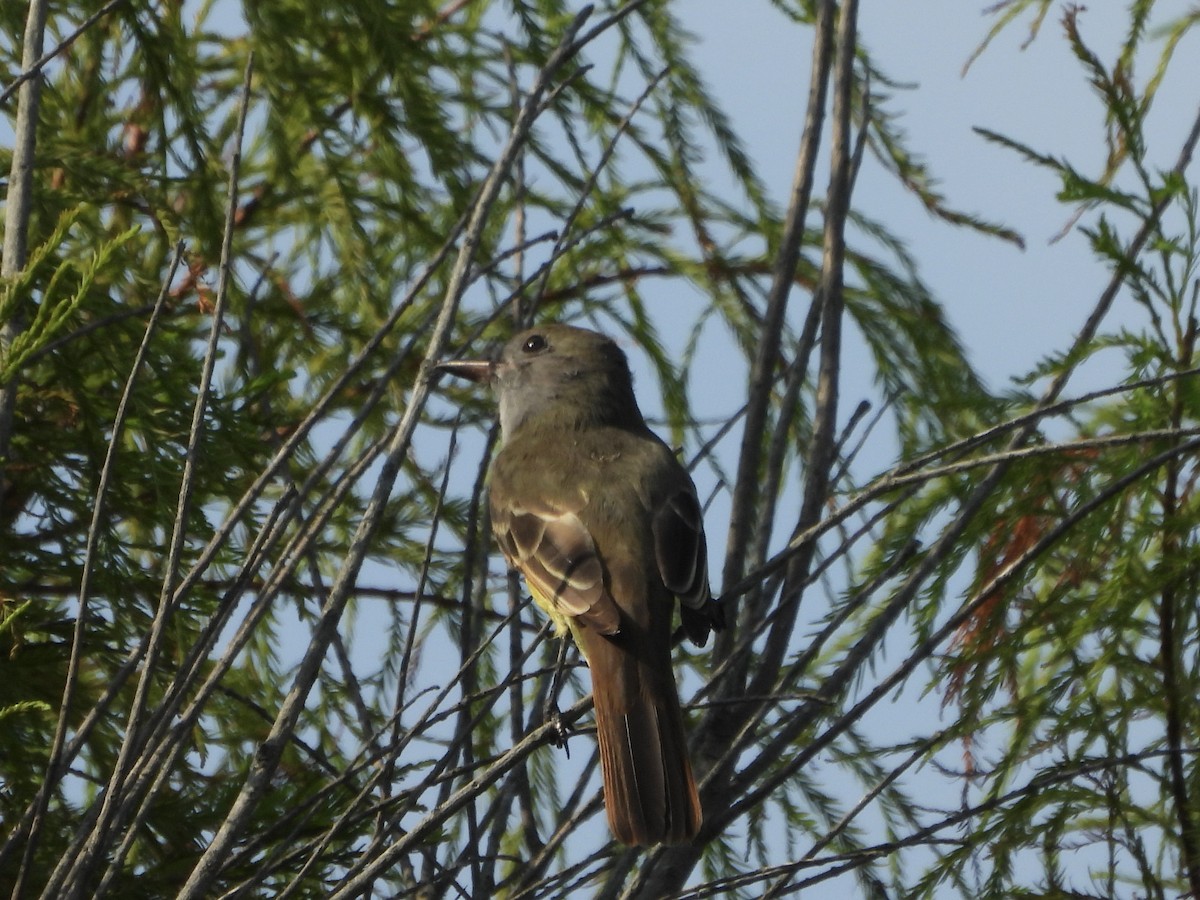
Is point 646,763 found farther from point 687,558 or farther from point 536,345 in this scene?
point 536,345

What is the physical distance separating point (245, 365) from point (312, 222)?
512 millimetres

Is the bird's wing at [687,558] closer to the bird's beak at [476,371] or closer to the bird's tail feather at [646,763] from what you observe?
the bird's tail feather at [646,763]

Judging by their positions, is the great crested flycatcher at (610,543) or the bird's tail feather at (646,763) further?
the great crested flycatcher at (610,543)

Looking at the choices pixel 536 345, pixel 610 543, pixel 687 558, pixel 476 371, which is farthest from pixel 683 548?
pixel 536 345

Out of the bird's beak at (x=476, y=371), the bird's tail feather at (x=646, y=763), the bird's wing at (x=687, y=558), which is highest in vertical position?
the bird's beak at (x=476, y=371)

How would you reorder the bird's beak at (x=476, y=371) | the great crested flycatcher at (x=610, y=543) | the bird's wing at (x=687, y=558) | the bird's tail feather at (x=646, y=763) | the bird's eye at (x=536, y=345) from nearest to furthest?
the bird's tail feather at (x=646, y=763), the great crested flycatcher at (x=610, y=543), the bird's wing at (x=687, y=558), the bird's beak at (x=476, y=371), the bird's eye at (x=536, y=345)

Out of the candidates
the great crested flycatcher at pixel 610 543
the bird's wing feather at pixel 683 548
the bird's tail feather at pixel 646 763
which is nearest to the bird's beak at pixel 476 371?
the great crested flycatcher at pixel 610 543

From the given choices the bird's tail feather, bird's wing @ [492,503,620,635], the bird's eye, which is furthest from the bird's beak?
the bird's tail feather

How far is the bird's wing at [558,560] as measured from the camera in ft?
13.5

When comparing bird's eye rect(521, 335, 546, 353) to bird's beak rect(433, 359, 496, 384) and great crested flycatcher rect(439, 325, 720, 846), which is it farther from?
bird's beak rect(433, 359, 496, 384)

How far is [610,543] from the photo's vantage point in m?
4.42

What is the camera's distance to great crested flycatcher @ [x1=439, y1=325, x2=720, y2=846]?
3.53 m

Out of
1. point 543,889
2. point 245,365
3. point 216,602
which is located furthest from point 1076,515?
point 245,365

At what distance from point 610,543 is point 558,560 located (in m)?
0.15
